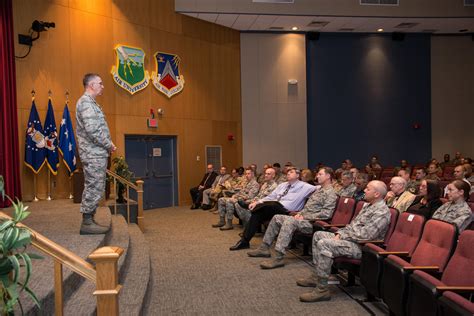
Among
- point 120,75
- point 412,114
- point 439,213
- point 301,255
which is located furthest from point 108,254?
point 412,114

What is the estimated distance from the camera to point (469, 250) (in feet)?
9.73

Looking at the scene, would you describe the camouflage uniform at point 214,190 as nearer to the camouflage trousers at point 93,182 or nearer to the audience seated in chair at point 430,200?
the audience seated in chair at point 430,200

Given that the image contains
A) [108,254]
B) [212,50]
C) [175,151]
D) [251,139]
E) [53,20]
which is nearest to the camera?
[108,254]

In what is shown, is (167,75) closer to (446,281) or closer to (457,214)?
(457,214)

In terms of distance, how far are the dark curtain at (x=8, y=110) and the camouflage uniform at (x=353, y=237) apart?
5275mm

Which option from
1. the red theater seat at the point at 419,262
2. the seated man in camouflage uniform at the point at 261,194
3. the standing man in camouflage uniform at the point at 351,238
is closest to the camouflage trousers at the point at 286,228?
Result: the standing man in camouflage uniform at the point at 351,238

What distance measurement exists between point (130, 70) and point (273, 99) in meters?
4.93

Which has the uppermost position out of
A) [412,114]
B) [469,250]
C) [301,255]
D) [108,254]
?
[412,114]

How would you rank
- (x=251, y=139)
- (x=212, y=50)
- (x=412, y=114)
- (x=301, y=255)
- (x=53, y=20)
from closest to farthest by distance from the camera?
(x=301, y=255)
(x=53, y=20)
(x=212, y=50)
(x=251, y=139)
(x=412, y=114)

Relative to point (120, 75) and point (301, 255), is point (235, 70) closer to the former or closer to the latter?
point (120, 75)

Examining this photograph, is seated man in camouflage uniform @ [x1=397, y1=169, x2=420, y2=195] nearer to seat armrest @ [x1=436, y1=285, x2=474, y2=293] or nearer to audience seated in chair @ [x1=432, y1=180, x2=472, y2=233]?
audience seated in chair @ [x1=432, y1=180, x2=472, y2=233]

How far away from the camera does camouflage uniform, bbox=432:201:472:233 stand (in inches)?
156

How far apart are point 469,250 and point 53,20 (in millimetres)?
8534

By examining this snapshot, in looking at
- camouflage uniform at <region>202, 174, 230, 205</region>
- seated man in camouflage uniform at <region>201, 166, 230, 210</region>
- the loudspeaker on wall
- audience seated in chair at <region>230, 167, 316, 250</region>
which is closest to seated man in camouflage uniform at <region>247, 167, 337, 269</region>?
audience seated in chair at <region>230, 167, 316, 250</region>
